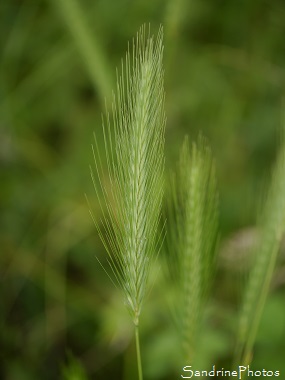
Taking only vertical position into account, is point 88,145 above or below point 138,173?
above

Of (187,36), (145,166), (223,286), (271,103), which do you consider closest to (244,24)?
(187,36)

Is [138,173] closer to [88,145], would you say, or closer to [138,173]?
[138,173]

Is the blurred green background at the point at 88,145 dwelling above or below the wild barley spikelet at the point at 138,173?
above

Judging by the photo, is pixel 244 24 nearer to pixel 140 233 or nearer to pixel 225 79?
pixel 225 79

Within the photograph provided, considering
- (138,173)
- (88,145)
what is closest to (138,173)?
(138,173)

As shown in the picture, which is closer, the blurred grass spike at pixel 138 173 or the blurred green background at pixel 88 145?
the blurred grass spike at pixel 138 173

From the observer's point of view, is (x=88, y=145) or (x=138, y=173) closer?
(x=138, y=173)

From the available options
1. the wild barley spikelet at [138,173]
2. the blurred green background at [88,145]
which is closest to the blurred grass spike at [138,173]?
the wild barley spikelet at [138,173]

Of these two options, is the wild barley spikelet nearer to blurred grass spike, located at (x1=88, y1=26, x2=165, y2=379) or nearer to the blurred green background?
blurred grass spike, located at (x1=88, y1=26, x2=165, y2=379)

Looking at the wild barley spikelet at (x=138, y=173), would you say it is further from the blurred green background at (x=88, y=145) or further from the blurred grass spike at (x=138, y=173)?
the blurred green background at (x=88, y=145)
